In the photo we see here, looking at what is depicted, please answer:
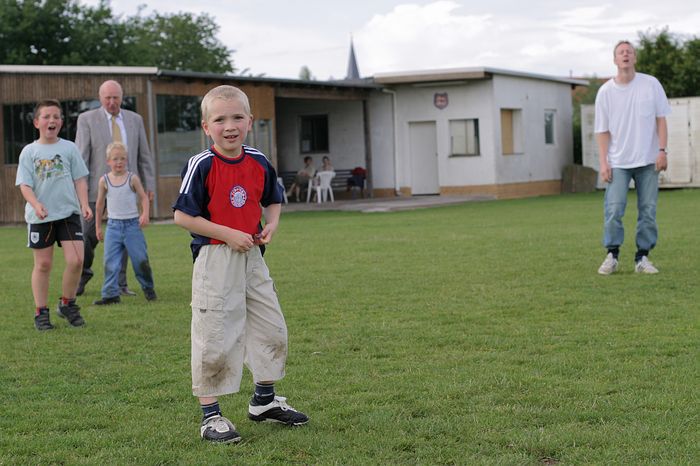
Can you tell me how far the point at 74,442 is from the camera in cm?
445

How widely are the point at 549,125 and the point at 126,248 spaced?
26928 mm

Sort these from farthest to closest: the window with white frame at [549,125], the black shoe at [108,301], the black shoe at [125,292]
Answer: the window with white frame at [549,125] → the black shoe at [125,292] → the black shoe at [108,301]

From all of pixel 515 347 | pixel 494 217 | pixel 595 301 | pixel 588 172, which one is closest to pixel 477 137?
pixel 588 172

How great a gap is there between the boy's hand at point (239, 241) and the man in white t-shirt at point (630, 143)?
5966 mm

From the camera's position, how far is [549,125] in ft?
113

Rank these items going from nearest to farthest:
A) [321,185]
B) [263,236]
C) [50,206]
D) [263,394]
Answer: [263,236], [263,394], [50,206], [321,185]

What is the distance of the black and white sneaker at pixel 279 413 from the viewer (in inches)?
183

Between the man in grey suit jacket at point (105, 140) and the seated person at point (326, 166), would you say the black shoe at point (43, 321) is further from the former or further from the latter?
the seated person at point (326, 166)

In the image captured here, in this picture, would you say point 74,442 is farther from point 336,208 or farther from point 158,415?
point 336,208

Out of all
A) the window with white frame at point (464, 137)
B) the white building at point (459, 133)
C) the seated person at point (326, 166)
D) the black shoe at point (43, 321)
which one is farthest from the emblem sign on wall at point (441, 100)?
the black shoe at point (43, 321)

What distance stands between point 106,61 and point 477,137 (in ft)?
63.8

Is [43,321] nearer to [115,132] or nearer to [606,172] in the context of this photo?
[115,132]

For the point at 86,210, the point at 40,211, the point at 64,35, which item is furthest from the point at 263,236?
the point at 64,35

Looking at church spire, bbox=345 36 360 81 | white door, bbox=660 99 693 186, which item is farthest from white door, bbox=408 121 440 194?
church spire, bbox=345 36 360 81
